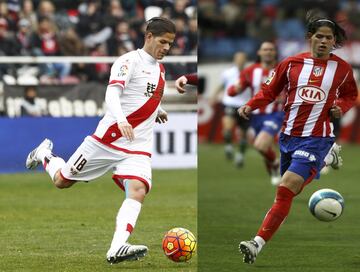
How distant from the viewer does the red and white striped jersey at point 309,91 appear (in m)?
8.74

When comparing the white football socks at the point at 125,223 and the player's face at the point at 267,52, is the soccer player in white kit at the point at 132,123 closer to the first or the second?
the white football socks at the point at 125,223

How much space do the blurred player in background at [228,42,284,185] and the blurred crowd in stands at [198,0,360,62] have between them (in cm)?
1615

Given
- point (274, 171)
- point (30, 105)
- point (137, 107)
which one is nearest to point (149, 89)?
point (137, 107)

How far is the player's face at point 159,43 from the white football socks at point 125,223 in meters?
1.33

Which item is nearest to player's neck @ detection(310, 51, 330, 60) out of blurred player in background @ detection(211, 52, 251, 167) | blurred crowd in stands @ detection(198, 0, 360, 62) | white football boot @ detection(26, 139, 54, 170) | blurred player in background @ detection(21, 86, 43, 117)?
white football boot @ detection(26, 139, 54, 170)

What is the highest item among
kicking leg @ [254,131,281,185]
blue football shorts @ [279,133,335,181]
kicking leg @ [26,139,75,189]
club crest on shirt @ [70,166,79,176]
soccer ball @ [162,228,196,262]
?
blue football shorts @ [279,133,335,181]

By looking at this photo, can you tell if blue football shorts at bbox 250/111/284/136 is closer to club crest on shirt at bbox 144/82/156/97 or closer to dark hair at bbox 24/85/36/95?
dark hair at bbox 24/85/36/95

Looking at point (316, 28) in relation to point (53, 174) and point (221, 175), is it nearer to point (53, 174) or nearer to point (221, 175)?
point (53, 174)

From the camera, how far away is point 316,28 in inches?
344

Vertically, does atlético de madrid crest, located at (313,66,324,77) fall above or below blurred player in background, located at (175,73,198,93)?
above

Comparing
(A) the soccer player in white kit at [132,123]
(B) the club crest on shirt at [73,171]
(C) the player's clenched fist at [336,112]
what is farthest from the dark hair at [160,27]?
(C) the player's clenched fist at [336,112]

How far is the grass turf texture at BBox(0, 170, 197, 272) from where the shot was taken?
848cm

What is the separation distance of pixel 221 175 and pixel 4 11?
238 inches

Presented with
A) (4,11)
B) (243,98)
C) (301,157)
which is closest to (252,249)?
(301,157)
